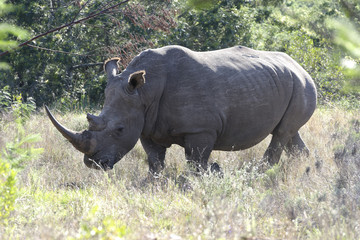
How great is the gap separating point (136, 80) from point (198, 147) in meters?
1.02

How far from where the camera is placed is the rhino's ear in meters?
6.00

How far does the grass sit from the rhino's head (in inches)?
13.3

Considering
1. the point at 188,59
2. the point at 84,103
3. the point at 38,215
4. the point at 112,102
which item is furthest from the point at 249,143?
the point at 84,103

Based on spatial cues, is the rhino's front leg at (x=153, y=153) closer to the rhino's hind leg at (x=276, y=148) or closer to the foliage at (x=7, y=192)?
the rhino's hind leg at (x=276, y=148)

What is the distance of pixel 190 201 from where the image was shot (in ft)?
15.9

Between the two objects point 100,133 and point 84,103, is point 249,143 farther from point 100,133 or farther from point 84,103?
point 84,103

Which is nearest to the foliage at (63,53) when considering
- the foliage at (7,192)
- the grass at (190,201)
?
the grass at (190,201)

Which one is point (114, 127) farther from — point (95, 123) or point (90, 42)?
point (90, 42)

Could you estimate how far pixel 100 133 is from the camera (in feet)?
19.6

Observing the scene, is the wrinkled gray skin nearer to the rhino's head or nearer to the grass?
the rhino's head

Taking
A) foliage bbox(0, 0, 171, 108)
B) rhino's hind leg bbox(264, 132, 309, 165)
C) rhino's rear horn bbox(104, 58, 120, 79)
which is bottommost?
foliage bbox(0, 0, 171, 108)

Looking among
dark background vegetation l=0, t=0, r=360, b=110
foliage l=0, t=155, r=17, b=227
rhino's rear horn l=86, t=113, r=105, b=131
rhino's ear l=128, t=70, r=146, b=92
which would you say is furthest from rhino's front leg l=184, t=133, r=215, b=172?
dark background vegetation l=0, t=0, r=360, b=110

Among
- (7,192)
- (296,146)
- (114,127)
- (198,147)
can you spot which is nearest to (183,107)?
(198,147)

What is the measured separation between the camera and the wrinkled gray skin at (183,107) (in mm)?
6047
